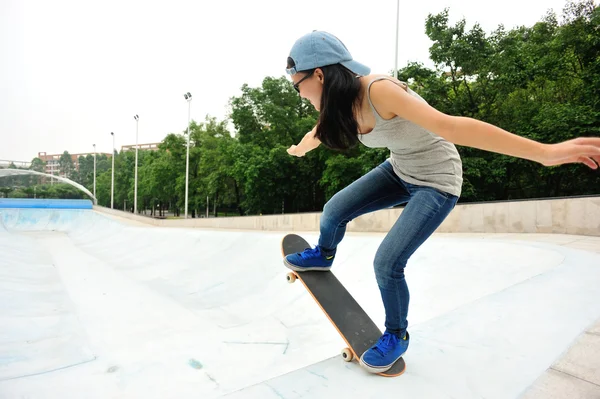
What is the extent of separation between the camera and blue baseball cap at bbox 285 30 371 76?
1790 mm

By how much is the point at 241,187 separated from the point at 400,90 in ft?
118

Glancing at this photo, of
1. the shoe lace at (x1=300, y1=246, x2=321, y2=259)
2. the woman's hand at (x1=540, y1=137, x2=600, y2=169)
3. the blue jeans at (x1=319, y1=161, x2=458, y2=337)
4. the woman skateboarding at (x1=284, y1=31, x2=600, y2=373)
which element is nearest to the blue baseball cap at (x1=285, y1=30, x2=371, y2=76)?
the woman skateboarding at (x1=284, y1=31, x2=600, y2=373)

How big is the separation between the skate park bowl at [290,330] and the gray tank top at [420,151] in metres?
0.97

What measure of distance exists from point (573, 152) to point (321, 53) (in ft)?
4.05

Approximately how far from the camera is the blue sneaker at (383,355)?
1.76 m

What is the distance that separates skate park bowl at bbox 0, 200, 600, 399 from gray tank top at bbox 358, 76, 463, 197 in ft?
3.19

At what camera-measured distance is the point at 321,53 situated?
1793 millimetres

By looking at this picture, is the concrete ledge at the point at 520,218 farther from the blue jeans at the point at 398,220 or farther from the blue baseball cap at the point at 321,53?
the blue baseball cap at the point at 321,53

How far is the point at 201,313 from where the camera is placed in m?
5.57

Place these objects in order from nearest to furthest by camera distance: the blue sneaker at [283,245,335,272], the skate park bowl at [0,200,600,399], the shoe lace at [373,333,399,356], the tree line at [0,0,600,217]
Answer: the skate park bowl at [0,200,600,399] → the shoe lace at [373,333,399,356] → the blue sneaker at [283,245,335,272] → the tree line at [0,0,600,217]

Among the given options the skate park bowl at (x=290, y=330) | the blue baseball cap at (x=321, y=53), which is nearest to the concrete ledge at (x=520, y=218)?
the skate park bowl at (x=290, y=330)

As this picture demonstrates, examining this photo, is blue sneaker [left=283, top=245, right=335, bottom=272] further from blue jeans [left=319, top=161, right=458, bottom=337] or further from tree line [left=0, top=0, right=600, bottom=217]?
tree line [left=0, top=0, right=600, bottom=217]

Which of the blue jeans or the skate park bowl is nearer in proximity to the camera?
the skate park bowl

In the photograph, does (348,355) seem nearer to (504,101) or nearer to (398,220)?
(398,220)
